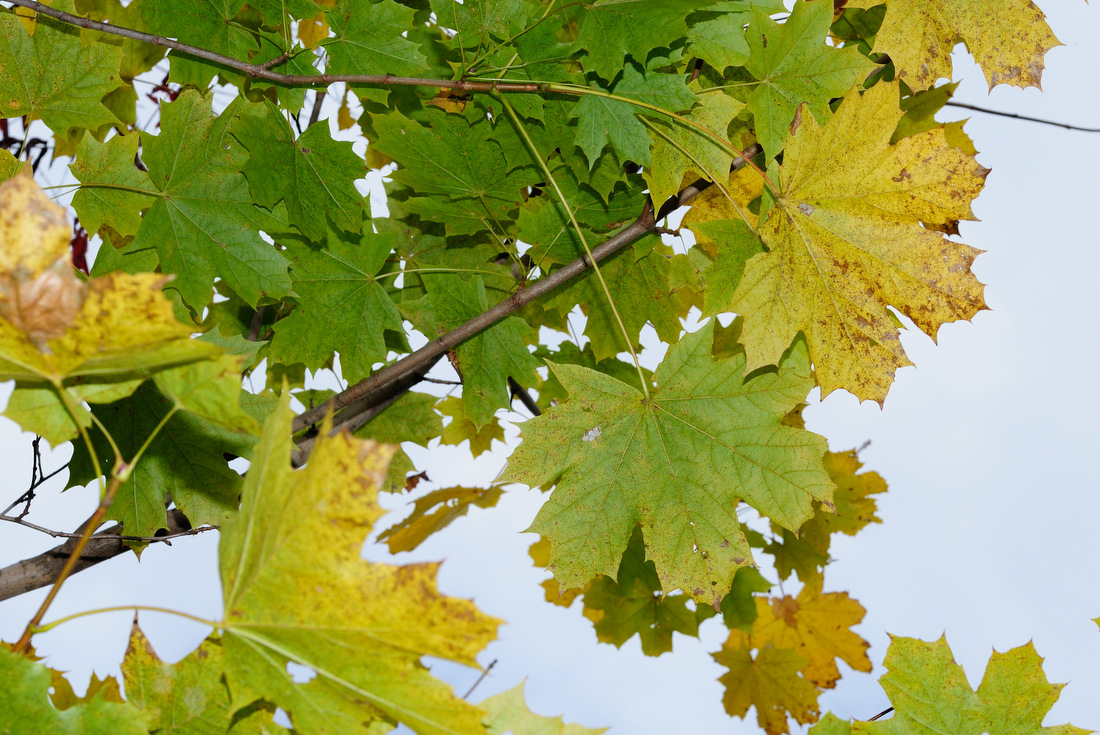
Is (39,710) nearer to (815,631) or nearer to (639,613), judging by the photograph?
(639,613)

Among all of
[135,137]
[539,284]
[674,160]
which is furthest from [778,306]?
[135,137]

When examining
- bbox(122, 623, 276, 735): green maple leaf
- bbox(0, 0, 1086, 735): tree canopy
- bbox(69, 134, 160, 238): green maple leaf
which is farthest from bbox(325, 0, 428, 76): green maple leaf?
bbox(122, 623, 276, 735): green maple leaf

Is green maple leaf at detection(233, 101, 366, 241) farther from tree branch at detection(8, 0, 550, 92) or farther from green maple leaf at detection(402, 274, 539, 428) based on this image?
green maple leaf at detection(402, 274, 539, 428)

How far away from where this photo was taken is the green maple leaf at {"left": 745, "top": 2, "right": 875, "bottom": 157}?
1847 mm

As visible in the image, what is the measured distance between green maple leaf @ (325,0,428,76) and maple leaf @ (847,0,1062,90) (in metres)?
1.13

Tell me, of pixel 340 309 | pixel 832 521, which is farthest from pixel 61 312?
pixel 832 521

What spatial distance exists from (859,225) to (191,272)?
5.32 ft

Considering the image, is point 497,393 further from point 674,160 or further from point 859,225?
point 859,225

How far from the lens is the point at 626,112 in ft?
5.78

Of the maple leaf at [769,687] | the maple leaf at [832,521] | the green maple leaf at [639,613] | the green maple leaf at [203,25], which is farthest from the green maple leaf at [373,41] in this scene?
the maple leaf at [769,687]

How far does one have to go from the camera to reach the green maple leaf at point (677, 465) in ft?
6.15

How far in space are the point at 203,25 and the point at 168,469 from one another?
1.11 metres

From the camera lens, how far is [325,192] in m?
2.03

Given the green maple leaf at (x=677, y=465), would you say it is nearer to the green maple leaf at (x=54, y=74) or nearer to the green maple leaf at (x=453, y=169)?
the green maple leaf at (x=453, y=169)
